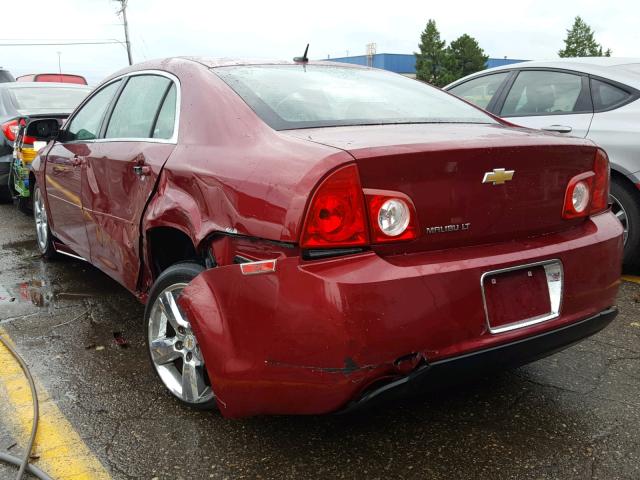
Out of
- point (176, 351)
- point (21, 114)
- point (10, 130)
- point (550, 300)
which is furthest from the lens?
point (21, 114)

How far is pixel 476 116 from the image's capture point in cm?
290

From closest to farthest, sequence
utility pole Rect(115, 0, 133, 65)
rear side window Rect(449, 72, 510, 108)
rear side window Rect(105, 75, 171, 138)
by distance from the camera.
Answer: rear side window Rect(105, 75, 171, 138)
rear side window Rect(449, 72, 510, 108)
utility pole Rect(115, 0, 133, 65)

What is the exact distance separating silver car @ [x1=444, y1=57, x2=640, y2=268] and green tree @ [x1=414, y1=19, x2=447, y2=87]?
184ft

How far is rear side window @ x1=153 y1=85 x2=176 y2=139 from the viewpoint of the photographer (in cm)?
277

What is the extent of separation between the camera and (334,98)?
2.66 metres

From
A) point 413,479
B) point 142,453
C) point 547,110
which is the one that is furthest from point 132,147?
point 547,110

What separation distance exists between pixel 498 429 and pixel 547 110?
318 centimetres

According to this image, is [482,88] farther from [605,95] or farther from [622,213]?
[622,213]

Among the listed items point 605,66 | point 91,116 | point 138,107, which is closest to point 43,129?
point 91,116

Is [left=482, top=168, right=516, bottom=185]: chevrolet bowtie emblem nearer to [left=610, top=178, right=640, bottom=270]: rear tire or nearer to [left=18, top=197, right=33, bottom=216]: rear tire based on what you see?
[left=610, top=178, right=640, bottom=270]: rear tire

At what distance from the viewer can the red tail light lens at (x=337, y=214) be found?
187 centimetres

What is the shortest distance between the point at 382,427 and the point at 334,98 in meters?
1.42

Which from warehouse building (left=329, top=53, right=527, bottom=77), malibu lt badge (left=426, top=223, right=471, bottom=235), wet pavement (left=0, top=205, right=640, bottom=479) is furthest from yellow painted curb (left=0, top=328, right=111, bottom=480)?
warehouse building (left=329, top=53, right=527, bottom=77)

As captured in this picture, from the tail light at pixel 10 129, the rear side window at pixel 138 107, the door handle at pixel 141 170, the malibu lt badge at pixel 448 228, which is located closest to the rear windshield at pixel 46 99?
the tail light at pixel 10 129
